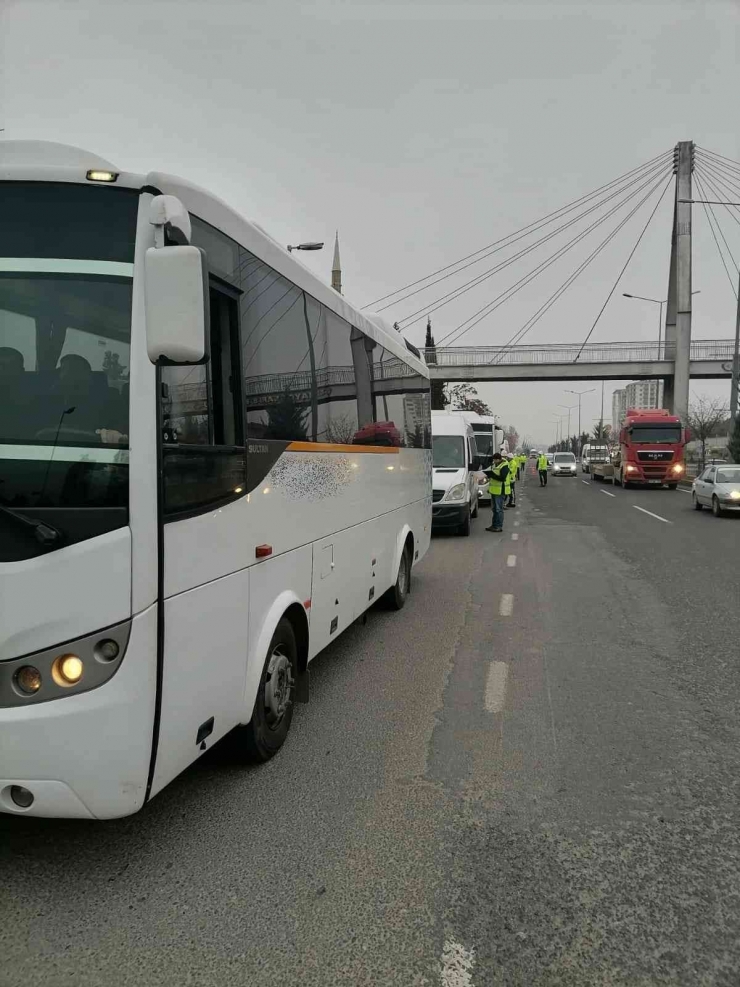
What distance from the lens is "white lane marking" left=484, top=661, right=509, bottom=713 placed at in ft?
17.0

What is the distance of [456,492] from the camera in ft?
49.4

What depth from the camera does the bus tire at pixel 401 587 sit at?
8.09 metres

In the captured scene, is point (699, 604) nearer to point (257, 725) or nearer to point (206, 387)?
point (257, 725)

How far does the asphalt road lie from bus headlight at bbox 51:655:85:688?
2.95 ft

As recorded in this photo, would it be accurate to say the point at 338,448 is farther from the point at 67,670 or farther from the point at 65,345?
the point at 67,670

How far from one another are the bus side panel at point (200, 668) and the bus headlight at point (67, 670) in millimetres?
343

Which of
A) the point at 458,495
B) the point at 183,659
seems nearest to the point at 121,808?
the point at 183,659

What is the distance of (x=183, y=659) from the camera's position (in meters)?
3.08

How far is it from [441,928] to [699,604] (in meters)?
6.89

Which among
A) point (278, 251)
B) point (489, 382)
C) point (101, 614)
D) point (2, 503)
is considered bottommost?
point (101, 614)

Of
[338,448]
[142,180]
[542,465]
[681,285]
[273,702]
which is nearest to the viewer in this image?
[142,180]

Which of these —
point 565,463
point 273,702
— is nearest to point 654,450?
Result: point 565,463

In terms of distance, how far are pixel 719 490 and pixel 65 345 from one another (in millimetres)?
20000

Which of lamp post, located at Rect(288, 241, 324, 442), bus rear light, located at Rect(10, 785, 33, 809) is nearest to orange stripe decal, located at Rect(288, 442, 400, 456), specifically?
lamp post, located at Rect(288, 241, 324, 442)
